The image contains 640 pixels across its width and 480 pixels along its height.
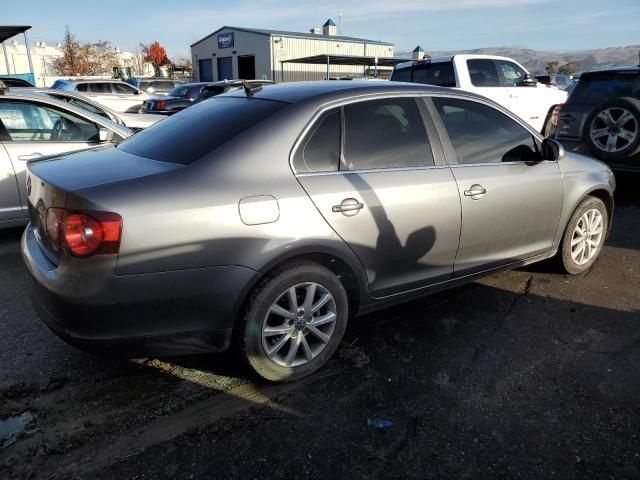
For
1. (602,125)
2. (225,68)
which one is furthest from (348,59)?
(602,125)

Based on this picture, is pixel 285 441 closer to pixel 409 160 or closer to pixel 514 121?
pixel 409 160

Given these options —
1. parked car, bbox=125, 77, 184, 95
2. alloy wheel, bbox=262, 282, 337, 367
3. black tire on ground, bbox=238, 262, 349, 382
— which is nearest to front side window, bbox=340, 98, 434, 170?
black tire on ground, bbox=238, 262, 349, 382

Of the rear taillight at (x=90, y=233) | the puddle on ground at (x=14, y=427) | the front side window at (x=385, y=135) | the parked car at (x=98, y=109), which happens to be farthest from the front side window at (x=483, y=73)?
the puddle on ground at (x=14, y=427)

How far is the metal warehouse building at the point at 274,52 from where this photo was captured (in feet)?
124

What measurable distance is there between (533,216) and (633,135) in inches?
131

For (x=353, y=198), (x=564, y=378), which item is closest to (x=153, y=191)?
(x=353, y=198)

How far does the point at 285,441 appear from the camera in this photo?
2430 millimetres

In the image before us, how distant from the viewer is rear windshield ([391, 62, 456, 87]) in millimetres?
9398

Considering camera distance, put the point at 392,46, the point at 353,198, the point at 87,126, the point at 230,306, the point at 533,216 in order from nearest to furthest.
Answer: the point at 230,306 → the point at 353,198 → the point at 533,216 → the point at 87,126 → the point at 392,46

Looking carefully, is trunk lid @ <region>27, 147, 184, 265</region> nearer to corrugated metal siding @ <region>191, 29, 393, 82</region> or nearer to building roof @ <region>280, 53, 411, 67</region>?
building roof @ <region>280, 53, 411, 67</region>

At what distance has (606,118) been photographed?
6.39 meters

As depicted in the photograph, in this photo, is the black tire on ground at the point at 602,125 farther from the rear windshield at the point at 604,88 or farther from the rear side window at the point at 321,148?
the rear side window at the point at 321,148

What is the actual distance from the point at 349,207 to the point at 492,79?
836 cm

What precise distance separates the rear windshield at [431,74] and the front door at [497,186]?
573 cm
